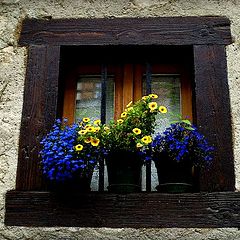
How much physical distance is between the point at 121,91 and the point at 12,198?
3.82 feet

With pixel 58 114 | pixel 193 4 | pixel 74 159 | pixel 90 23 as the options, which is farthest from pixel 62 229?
pixel 193 4

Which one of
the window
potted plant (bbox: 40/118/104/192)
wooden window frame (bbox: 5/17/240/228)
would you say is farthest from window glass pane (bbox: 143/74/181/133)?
potted plant (bbox: 40/118/104/192)

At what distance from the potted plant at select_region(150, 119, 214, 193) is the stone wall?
0.92ft

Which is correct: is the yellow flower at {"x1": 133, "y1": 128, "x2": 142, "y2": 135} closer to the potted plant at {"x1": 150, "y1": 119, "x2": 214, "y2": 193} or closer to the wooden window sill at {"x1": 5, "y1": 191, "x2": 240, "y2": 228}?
the potted plant at {"x1": 150, "y1": 119, "x2": 214, "y2": 193}

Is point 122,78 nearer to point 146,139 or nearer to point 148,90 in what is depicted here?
point 148,90

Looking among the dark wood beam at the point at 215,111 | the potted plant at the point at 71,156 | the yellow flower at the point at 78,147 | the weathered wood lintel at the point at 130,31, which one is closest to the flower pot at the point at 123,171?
the potted plant at the point at 71,156

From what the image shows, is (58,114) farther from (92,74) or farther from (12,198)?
(12,198)

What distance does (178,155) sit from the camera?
3457mm


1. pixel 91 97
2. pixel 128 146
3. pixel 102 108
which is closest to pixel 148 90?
pixel 102 108

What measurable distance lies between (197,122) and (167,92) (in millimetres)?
459

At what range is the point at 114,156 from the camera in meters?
3.56

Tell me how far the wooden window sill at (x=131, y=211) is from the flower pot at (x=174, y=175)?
0.06 meters

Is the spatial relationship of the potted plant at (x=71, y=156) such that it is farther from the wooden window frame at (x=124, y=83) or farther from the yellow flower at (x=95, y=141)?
the wooden window frame at (x=124, y=83)

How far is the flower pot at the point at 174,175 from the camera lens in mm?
3516
